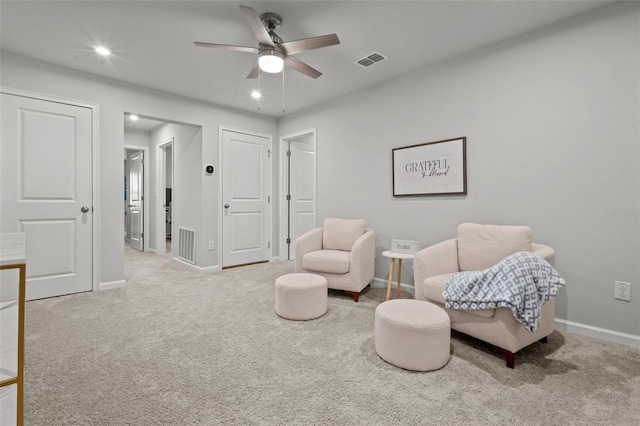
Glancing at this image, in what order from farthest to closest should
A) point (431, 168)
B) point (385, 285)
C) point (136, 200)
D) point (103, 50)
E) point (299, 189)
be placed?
point (136, 200) < point (299, 189) < point (385, 285) < point (431, 168) < point (103, 50)

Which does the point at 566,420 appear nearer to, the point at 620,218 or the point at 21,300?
the point at 620,218

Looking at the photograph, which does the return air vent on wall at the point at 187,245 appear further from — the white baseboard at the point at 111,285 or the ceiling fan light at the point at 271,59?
the ceiling fan light at the point at 271,59

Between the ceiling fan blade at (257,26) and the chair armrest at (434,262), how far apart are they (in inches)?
79.3

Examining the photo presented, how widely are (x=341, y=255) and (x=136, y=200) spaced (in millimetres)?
5376

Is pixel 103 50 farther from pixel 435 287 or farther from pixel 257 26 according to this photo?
pixel 435 287

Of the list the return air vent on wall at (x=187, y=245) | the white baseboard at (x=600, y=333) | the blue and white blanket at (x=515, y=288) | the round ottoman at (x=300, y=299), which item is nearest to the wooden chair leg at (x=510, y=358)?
the blue and white blanket at (x=515, y=288)

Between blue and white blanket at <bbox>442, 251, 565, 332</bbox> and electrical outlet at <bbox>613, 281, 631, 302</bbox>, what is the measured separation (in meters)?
0.77

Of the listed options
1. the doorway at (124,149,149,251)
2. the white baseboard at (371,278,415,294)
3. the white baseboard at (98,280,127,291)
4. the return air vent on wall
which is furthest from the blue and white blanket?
the doorway at (124,149,149,251)

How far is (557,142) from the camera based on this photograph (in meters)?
2.41

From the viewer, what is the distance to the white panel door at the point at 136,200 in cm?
620

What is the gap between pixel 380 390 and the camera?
1587 mm

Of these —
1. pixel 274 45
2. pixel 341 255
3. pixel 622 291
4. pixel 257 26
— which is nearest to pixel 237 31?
pixel 274 45

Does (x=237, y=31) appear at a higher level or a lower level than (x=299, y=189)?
higher

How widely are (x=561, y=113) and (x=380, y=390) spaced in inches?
97.9
